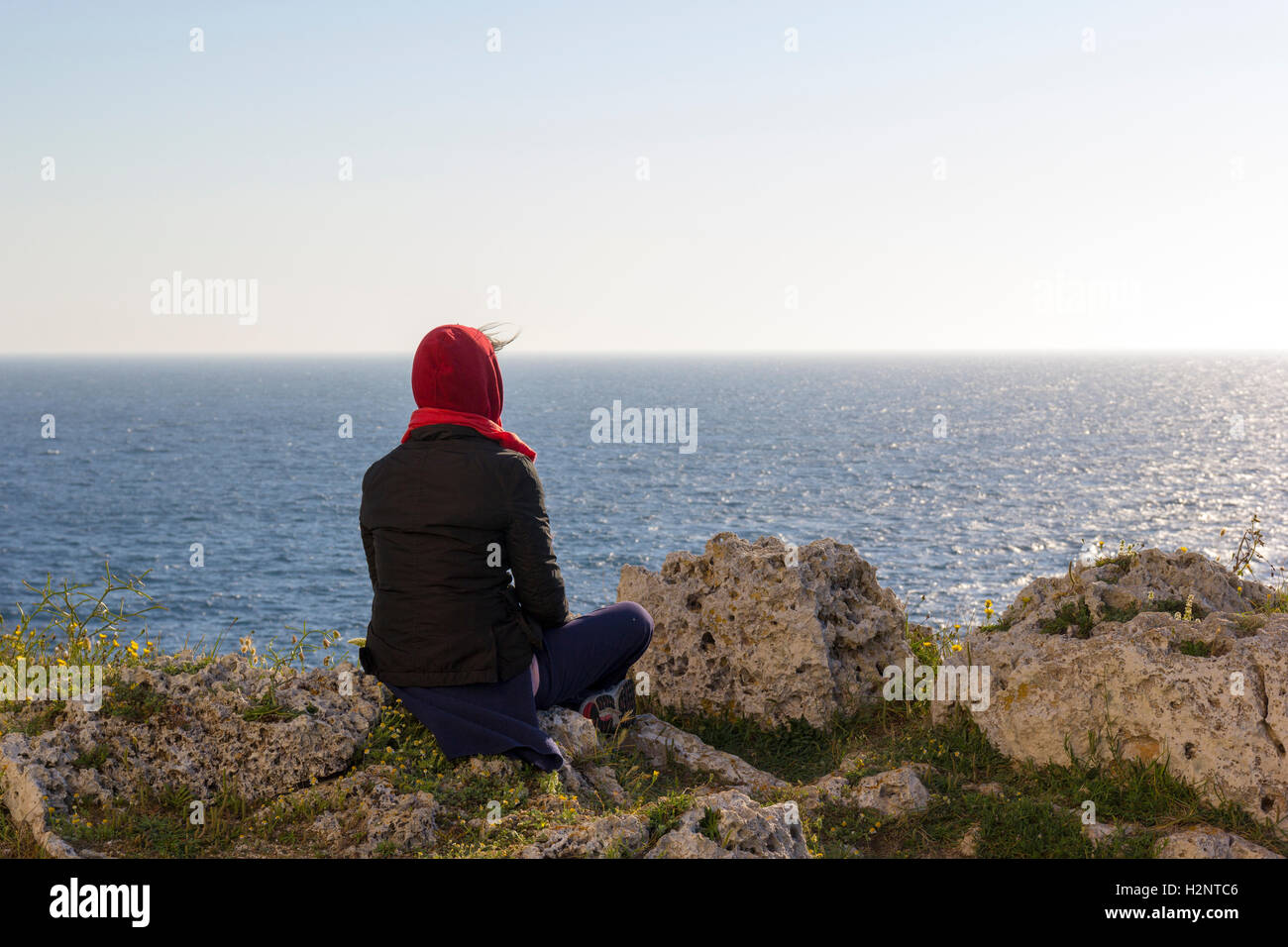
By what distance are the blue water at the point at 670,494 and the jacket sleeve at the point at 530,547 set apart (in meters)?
5.65

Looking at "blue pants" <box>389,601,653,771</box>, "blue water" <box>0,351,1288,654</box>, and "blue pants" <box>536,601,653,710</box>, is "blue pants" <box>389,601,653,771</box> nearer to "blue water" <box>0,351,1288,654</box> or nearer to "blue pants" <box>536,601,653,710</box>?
"blue pants" <box>536,601,653,710</box>

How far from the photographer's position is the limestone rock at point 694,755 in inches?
266

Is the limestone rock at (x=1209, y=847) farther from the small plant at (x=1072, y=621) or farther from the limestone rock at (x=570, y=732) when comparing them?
the limestone rock at (x=570, y=732)

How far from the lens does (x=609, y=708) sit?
273 inches

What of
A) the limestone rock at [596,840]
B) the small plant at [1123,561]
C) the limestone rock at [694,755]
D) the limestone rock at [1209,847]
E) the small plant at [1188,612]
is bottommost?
the limestone rock at [694,755]

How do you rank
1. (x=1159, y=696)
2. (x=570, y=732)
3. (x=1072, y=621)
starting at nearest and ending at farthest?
(x=1159, y=696) → (x=570, y=732) → (x=1072, y=621)

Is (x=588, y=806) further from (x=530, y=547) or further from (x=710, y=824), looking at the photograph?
(x=530, y=547)

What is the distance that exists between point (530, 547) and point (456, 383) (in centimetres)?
104

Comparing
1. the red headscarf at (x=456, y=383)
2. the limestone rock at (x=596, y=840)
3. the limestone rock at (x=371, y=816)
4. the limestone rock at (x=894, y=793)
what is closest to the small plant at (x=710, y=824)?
the limestone rock at (x=596, y=840)

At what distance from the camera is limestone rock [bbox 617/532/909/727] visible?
790cm

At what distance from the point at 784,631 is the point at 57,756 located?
5.08 meters

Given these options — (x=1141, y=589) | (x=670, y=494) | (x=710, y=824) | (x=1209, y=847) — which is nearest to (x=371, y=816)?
(x=710, y=824)

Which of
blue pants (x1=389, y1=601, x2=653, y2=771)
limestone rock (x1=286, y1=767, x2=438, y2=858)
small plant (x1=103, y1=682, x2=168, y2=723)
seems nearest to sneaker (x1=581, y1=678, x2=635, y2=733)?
blue pants (x1=389, y1=601, x2=653, y2=771)
